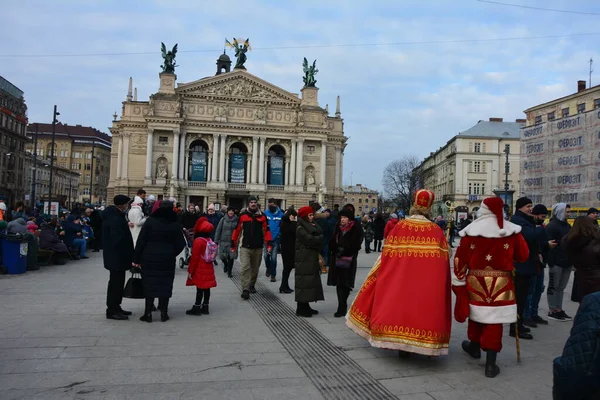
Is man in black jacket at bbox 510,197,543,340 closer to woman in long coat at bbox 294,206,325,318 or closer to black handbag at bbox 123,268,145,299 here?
woman in long coat at bbox 294,206,325,318

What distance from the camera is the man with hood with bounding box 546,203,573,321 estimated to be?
8.14 metres

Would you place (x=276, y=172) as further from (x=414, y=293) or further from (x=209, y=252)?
(x=414, y=293)

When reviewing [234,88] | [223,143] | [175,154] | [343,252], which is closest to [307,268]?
[343,252]

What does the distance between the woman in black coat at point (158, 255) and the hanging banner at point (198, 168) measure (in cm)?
5374

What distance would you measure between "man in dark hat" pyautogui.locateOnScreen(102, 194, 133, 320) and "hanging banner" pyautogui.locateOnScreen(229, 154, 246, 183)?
54265mm

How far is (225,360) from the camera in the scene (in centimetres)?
541

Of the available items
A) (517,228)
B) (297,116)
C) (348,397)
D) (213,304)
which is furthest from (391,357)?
(297,116)

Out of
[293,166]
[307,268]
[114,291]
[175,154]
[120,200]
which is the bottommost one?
[114,291]

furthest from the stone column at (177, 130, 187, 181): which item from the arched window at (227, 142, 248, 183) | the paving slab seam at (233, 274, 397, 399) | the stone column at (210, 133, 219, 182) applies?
the paving slab seam at (233, 274, 397, 399)

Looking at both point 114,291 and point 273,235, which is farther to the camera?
point 273,235

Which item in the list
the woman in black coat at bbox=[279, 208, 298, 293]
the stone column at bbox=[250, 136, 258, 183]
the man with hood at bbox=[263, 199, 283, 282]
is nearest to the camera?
the woman in black coat at bbox=[279, 208, 298, 293]

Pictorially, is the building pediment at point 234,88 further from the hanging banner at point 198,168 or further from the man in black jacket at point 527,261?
the man in black jacket at point 527,261

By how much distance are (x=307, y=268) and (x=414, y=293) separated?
2922 mm

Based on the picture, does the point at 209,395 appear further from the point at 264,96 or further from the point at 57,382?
the point at 264,96
